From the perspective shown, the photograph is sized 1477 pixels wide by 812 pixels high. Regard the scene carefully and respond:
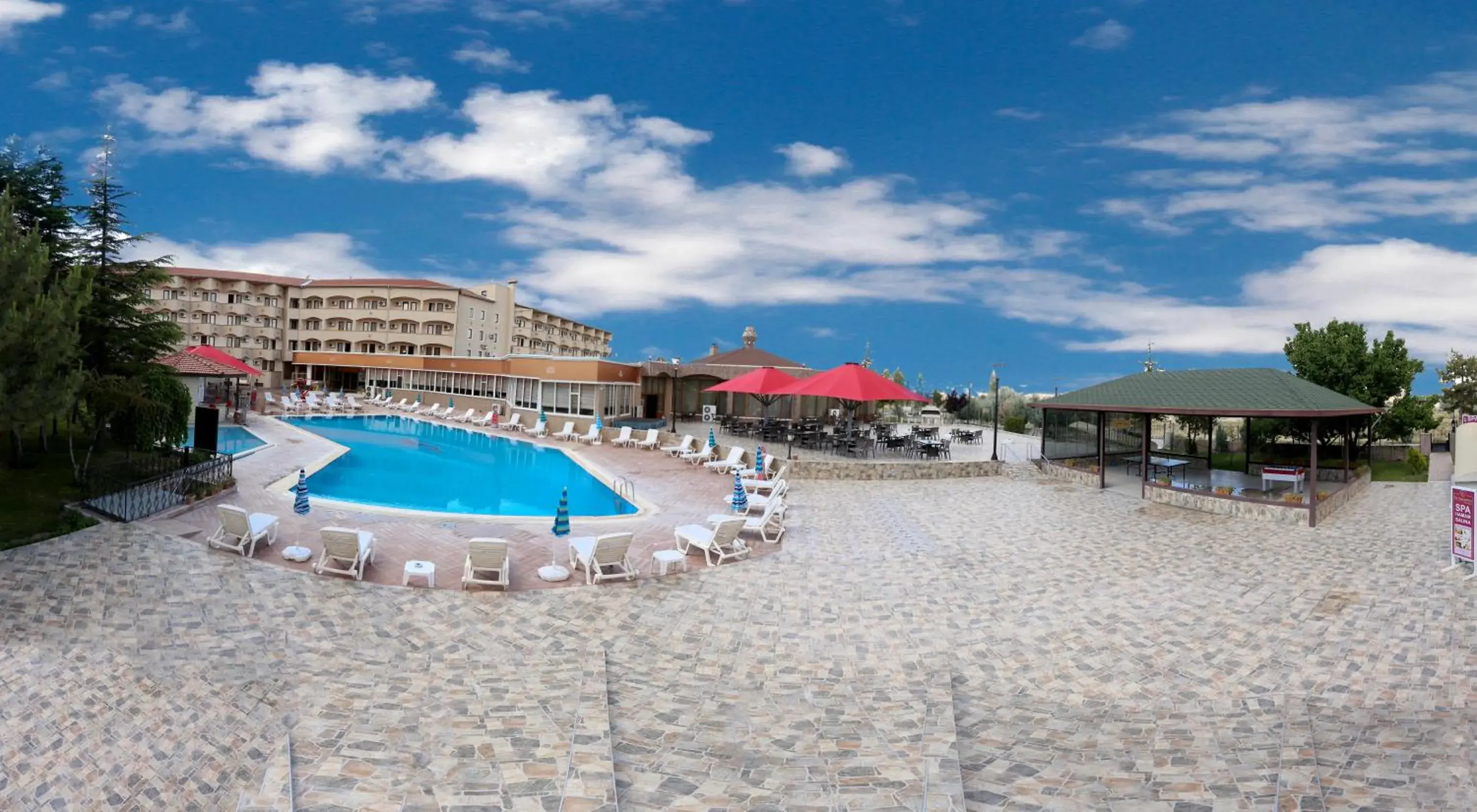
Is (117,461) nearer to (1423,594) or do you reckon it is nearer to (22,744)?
(22,744)

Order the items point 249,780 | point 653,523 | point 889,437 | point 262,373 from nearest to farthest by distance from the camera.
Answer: point 249,780 → point 653,523 → point 889,437 → point 262,373

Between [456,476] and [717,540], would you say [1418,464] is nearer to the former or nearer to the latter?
[717,540]

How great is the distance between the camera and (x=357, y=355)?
5194 cm

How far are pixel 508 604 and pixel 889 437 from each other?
724 inches

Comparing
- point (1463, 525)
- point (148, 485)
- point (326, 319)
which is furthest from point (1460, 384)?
point (326, 319)

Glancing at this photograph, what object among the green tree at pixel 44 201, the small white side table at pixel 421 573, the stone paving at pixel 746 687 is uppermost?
the green tree at pixel 44 201

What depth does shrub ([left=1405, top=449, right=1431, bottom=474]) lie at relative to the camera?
24.5 meters

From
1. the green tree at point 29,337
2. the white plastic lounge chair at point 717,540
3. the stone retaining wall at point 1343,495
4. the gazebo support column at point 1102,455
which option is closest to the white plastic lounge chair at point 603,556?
the white plastic lounge chair at point 717,540

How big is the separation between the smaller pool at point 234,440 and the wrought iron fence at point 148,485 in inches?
261

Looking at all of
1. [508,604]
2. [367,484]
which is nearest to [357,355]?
[367,484]

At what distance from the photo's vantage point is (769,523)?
43.1 feet

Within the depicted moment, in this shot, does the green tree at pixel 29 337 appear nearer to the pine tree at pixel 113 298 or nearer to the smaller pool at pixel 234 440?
the pine tree at pixel 113 298

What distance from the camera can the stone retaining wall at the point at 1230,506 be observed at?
14969mm

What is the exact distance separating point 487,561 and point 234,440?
22.2 m
